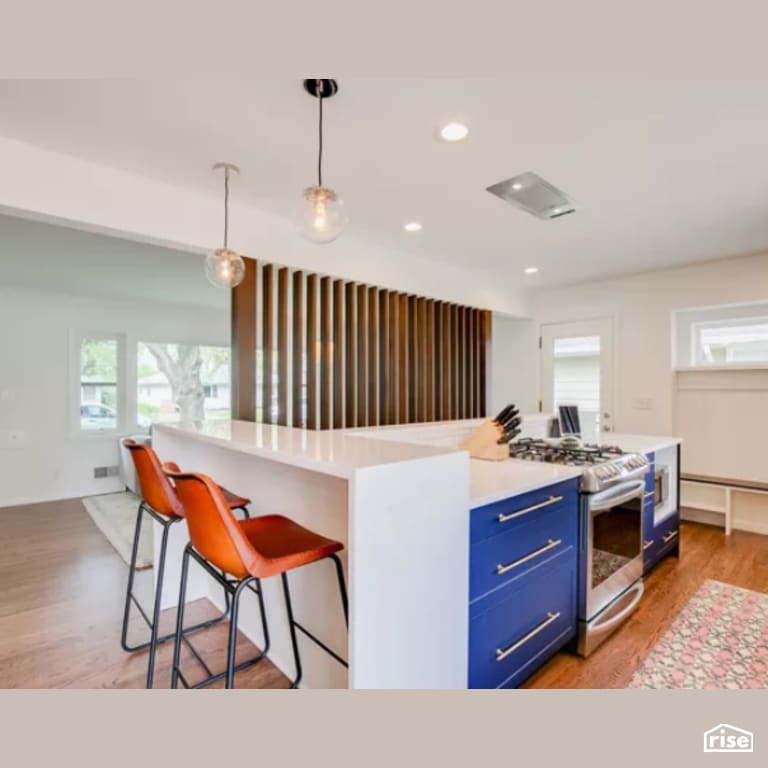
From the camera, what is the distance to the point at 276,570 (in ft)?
4.14

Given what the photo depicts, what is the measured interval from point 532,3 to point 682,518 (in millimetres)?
4748

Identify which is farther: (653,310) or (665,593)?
(653,310)

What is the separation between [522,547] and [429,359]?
259cm

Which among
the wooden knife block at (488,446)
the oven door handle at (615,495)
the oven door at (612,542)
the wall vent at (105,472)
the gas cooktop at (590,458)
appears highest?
the wooden knife block at (488,446)

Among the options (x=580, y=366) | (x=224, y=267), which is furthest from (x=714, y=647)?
(x=580, y=366)

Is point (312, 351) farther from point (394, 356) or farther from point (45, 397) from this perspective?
point (45, 397)

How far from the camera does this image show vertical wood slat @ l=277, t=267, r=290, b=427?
10.1 ft

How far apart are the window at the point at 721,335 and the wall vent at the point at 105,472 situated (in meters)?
6.74

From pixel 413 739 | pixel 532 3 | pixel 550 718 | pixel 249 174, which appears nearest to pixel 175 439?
pixel 249 174

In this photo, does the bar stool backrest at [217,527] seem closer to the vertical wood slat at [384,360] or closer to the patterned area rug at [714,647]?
the patterned area rug at [714,647]

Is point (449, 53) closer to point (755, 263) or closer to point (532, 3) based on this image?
point (532, 3)

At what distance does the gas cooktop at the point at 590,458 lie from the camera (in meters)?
2.11

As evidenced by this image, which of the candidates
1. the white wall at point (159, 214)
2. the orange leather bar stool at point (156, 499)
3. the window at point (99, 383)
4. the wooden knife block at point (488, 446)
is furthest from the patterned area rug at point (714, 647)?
the window at point (99, 383)

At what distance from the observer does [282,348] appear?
3092 mm
